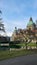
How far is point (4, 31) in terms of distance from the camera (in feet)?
129

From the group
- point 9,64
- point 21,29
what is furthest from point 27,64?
point 21,29

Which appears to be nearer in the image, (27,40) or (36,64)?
(36,64)

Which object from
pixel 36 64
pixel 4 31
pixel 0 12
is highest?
pixel 0 12

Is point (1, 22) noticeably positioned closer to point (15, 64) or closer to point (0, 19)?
point (0, 19)

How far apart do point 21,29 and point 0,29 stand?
19.7 m

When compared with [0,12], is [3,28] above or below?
below

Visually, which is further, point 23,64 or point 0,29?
point 0,29

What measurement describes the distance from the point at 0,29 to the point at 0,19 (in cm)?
193

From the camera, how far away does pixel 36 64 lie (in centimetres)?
1378

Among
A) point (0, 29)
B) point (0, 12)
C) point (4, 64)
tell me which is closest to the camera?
point (4, 64)

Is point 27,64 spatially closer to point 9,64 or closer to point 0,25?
point 9,64

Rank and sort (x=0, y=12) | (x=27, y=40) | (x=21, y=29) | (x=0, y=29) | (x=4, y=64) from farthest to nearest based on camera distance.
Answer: (x=21, y=29) < (x=27, y=40) < (x=0, y=29) < (x=0, y=12) < (x=4, y=64)

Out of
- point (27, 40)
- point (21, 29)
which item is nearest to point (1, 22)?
point (27, 40)

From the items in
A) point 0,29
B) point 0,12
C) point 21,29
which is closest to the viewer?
point 0,12
